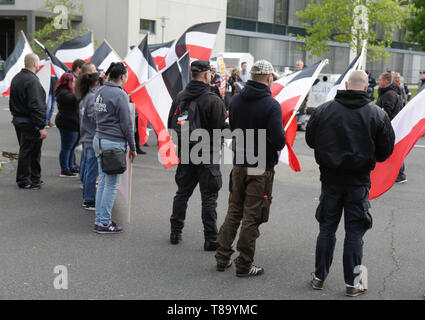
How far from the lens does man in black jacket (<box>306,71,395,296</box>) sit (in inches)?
176

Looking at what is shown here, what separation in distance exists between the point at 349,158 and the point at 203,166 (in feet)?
5.44

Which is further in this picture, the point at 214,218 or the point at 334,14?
the point at 334,14

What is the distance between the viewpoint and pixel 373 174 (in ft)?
17.7

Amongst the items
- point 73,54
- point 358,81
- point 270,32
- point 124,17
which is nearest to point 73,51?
point 73,54

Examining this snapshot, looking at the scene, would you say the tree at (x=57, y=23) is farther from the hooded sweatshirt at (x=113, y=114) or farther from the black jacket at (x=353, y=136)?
the black jacket at (x=353, y=136)

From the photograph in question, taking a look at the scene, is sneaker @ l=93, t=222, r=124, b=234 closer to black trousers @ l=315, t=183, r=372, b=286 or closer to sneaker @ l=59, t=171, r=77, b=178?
black trousers @ l=315, t=183, r=372, b=286

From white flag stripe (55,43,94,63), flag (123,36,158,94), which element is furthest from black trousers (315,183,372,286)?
white flag stripe (55,43,94,63)

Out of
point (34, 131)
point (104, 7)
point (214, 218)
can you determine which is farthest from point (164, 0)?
point (214, 218)

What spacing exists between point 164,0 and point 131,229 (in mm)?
35102

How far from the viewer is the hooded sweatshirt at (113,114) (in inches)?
236

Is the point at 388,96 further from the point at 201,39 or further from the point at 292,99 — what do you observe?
the point at 292,99

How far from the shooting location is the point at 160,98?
22.4 ft

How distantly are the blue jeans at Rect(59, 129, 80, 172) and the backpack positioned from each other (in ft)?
10.8
